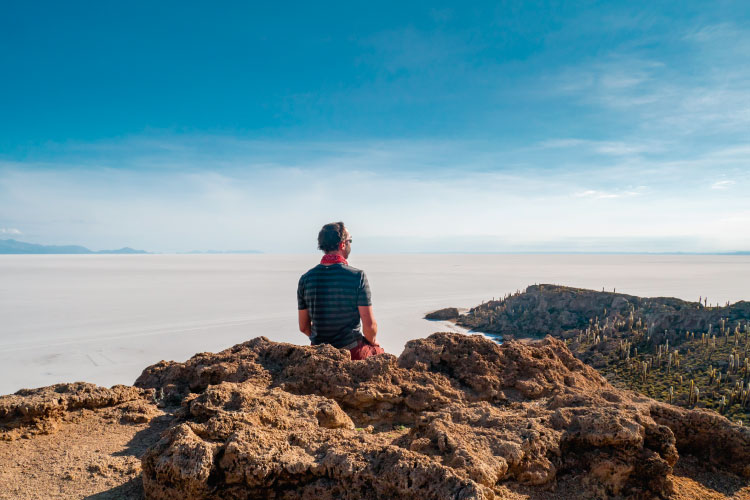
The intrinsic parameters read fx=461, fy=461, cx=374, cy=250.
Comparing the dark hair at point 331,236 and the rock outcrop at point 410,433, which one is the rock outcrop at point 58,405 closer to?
the rock outcrop at point 410,433

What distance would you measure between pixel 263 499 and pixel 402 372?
1.86 meters

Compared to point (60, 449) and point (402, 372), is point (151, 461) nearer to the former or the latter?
point (60, 449)

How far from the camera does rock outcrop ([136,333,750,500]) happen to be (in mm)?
2195

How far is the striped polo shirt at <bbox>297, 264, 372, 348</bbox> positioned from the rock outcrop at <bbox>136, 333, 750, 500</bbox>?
16.2 inches

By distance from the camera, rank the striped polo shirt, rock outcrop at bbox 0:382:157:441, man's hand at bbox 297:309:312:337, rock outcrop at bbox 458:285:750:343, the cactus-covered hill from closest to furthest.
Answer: rock outcrop at bbox 0:382:157:441 → the striped polo shirt → man's hand at bbox 297:309:312:337 → the cactus-covered hill → rock outcrop at bbox 458:285:750:343

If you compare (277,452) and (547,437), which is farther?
(547,437)

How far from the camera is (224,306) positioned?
74.3 feet

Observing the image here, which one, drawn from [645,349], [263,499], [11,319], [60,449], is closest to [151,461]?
[263,499]

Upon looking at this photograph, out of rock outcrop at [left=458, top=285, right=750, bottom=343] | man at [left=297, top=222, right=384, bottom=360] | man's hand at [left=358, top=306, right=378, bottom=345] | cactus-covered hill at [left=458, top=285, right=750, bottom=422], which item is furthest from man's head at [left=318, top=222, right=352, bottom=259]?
rock outcrop at [left=458, top=285, right=750, bottom=343]

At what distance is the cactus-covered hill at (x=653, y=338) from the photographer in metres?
7.78

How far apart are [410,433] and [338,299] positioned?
1.80m

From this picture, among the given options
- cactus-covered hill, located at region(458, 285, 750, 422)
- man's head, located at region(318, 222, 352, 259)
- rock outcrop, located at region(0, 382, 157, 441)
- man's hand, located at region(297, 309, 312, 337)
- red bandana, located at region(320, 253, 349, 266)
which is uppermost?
man's head, located at region(318, 222, 352, 259)

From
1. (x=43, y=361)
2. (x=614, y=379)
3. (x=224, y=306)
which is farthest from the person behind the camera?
(x=224, y=306)

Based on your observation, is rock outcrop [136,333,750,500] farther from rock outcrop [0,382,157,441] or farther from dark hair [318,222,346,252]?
dark hair [318,222,346,252]
